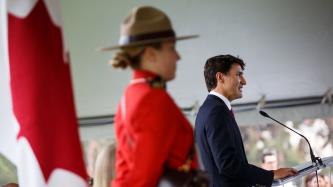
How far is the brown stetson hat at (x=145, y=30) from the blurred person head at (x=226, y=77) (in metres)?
1.17

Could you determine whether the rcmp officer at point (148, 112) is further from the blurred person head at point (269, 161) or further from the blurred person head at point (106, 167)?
the blurred person head at point (269, 161)

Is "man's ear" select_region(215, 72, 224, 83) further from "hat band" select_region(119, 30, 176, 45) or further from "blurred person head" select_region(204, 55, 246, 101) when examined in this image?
"hat band" select_region(119, 30, 176, 45)

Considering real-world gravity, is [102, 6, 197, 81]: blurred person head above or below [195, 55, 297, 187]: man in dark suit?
above

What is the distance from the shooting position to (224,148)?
269 centimetres

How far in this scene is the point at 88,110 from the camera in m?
4.39

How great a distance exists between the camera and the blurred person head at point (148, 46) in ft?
5.80

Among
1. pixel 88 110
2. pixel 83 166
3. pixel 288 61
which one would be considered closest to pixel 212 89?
pixel 83 166

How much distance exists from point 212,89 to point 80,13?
1.76 metres

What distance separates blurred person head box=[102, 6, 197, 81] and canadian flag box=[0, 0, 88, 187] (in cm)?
18

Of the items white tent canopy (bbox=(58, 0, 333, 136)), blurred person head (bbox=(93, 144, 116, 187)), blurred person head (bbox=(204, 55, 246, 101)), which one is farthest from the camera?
white tent canopy (bbox=(58, 0, 333, 136))

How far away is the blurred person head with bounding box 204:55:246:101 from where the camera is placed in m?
2.94

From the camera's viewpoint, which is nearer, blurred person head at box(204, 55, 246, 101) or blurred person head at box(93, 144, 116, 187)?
blurred person head at box(93, 144, 116, 187)

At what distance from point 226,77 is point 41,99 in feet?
4.34

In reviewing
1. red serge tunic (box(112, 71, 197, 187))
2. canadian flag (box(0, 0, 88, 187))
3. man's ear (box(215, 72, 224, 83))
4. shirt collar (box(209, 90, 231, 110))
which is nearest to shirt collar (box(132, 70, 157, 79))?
red serge tunic (box(112, 71, 197, 187))
